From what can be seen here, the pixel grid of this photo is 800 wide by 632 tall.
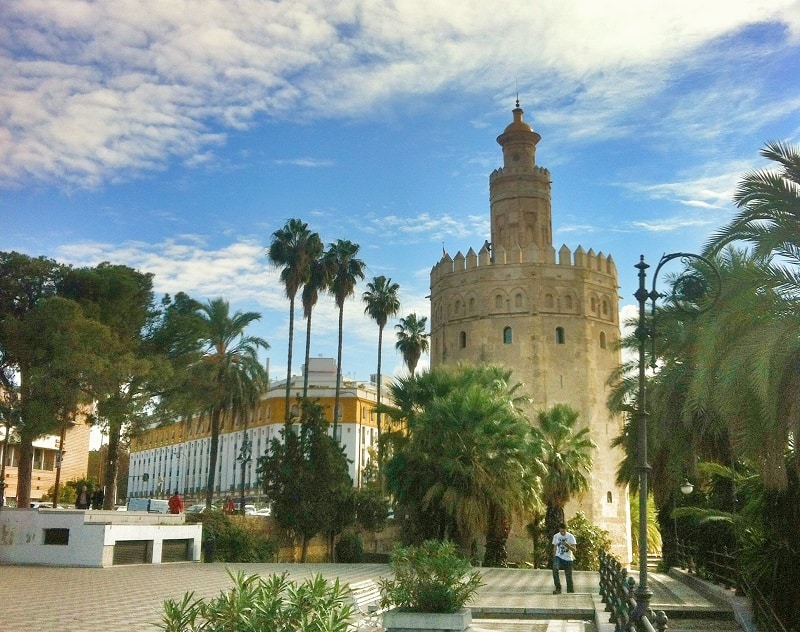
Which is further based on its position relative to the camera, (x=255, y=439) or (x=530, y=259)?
Result: (x=255, y=439)

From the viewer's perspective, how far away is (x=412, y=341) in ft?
156

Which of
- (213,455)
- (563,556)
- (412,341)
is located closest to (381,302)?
(412,341)

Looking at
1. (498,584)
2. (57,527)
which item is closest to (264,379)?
(57,527)

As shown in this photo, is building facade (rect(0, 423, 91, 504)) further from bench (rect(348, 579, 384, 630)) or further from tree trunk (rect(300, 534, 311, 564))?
bench (rect(348, 579, 384, 630))

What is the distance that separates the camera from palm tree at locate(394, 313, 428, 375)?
47.8 m

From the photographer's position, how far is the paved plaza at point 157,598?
1030cm

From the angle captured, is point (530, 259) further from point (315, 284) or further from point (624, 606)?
point (624, 606)

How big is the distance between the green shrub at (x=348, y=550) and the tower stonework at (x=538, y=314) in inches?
460

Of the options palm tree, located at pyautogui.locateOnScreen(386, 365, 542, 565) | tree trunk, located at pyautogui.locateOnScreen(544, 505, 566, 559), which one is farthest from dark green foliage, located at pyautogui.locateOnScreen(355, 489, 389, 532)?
tree trunk, located at pyautogui.locateOnScreen(544, 505, 566, 559)

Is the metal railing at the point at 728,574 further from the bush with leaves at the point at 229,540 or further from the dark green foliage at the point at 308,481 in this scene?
the bush with leaves at the point at 229,540

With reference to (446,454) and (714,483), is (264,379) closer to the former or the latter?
(446,454)

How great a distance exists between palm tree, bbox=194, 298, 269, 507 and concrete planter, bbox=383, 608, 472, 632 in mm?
21219

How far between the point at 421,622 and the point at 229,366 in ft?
74.6

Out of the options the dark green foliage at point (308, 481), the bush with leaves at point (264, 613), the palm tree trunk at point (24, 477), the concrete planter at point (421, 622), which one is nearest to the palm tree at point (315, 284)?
the dark green foliage at point (308, 481)
